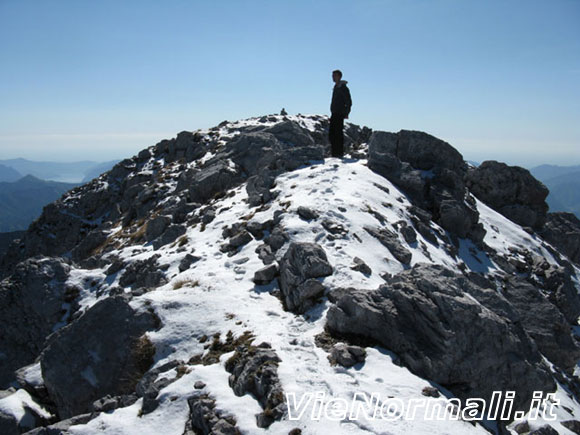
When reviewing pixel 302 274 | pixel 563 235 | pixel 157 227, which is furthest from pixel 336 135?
pixel 563 235

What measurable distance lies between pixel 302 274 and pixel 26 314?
16496 millimetres

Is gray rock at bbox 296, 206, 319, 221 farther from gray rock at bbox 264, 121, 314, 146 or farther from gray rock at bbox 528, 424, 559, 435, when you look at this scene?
gray rock at bbox 264, 121, 314, 146

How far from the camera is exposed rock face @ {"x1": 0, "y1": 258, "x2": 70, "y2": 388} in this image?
60.6 ft

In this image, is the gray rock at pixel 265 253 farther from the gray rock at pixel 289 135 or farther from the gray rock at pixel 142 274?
the gray rock at pixel 289 135

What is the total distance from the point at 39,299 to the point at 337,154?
2240 cm

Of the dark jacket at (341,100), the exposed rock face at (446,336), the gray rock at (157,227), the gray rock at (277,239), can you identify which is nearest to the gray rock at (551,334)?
the exposed rock face at (446,336)

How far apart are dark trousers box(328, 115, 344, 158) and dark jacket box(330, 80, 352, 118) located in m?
0.54

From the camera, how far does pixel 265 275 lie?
1419cm

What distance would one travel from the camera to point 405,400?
7.97m

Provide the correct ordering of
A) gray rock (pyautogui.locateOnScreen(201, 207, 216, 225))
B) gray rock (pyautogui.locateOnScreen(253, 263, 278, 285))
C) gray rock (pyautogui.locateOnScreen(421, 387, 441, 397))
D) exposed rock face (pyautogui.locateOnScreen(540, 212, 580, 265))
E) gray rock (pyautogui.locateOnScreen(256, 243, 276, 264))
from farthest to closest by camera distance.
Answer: exposed rock face (pyautogui.locateOnScreen(540, 212, 580, 265))
gray rock (pyautogui.locateOnScreen(201, 207, 216, 225))
gray rock (pyautogui.locateOnScreen(256, 243, 276, 264))
gray rock (pyautogui.locateOnScreen(253, 263, 278, 285))
gray rock (pyautogui.locateOnScreen(421, 387, 441, 397))

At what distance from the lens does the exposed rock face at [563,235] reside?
3575 centimetres

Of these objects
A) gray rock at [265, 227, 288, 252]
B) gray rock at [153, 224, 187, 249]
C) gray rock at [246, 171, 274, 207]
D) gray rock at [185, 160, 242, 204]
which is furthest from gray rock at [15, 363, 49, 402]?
gray rock at [185, 160, 242, 204]

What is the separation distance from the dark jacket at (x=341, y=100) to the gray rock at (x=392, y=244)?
1141cm

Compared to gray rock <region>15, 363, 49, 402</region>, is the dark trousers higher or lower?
higher
